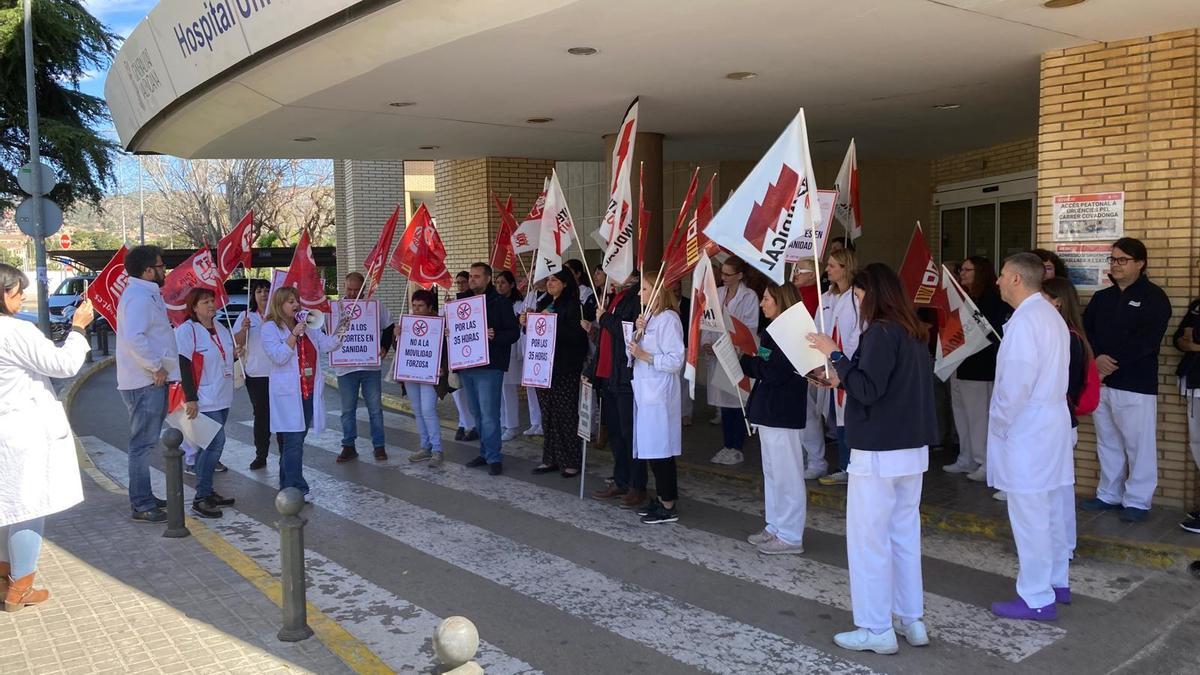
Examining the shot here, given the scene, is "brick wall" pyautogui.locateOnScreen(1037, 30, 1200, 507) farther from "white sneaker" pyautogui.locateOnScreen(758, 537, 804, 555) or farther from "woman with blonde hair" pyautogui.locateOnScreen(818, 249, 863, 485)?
"white sneaker" pyautogui.locateOnScreen(758, 537, 804, 555)

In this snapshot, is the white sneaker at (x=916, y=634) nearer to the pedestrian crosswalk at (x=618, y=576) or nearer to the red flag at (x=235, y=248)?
the pedestrian crosswalk at (x=618, y=576)

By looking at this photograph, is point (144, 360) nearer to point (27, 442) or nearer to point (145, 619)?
point (27, 442)

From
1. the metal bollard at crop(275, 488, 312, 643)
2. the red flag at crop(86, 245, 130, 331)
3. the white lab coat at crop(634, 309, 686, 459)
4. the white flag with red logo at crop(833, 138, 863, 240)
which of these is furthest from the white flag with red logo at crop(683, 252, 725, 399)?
the red flag at crop(86, 245, 130, 331)

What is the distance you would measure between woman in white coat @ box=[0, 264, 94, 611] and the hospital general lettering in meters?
3.84

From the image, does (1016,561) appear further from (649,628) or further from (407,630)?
(407,630)

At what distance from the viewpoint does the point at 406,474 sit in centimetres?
887

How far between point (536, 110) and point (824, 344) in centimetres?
626

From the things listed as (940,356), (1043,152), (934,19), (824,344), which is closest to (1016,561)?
(940,356)

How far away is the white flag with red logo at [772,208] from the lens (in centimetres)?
524

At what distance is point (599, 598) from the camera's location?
17.7ft

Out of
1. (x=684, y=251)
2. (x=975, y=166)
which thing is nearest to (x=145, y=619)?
(x=684, y=251)

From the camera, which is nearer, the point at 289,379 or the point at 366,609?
the point at 366,609

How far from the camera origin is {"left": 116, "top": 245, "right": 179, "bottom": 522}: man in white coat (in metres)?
6.67

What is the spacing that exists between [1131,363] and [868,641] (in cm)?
338
